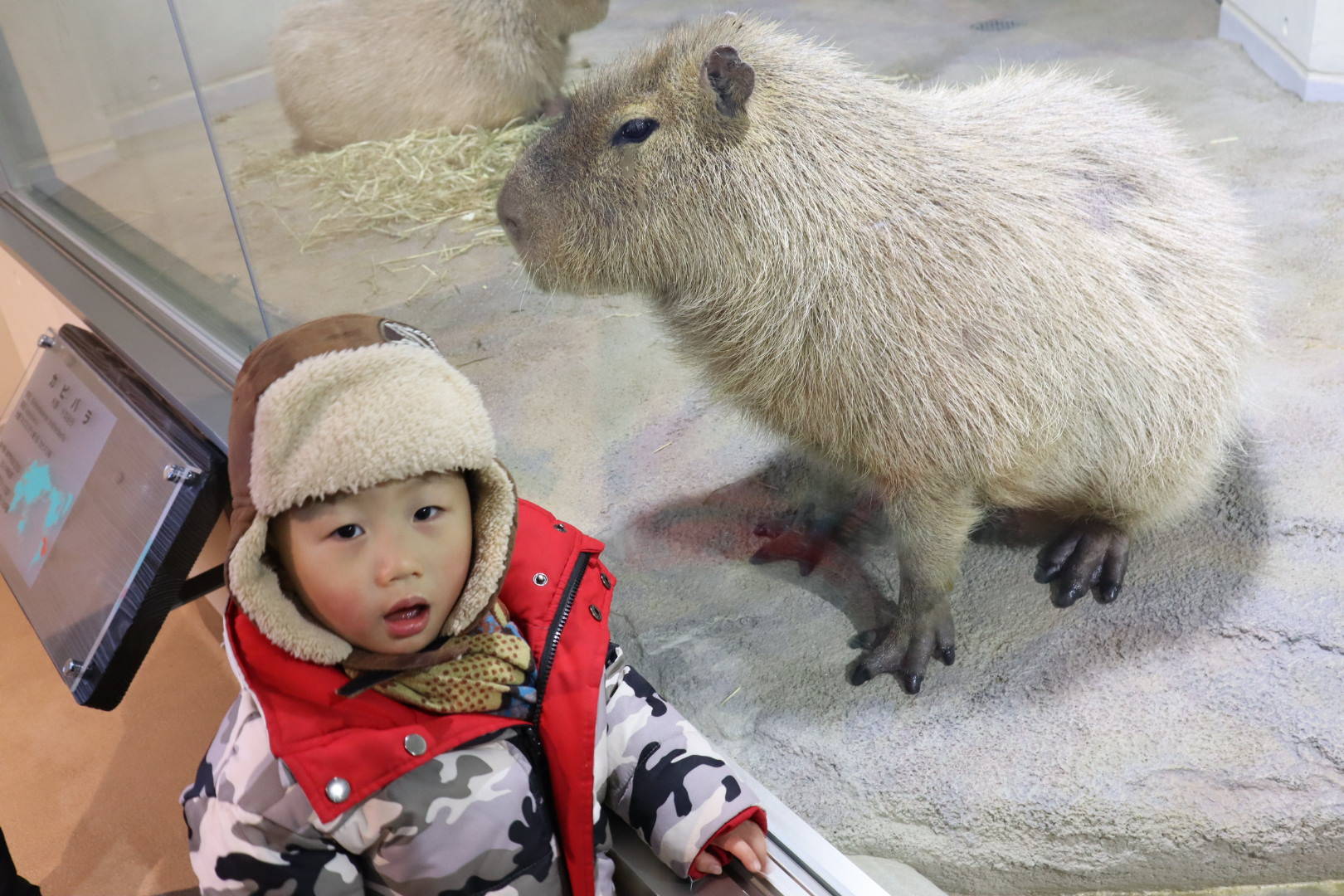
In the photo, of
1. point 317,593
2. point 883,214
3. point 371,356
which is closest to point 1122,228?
point 883,214

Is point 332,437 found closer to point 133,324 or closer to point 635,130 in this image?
point 635,130

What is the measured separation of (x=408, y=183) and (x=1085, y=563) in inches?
69.9

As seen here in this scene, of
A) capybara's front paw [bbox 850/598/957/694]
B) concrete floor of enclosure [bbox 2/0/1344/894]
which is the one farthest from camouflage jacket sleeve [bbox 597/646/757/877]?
capybara's front paw [bbox 850/598/957/694]

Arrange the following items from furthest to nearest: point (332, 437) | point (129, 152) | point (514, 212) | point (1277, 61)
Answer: point (129, 152)
point (1277, 61)
point (514, 212)
point (332, 437)

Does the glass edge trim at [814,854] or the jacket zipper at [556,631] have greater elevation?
the jacket zipper at [556,631]

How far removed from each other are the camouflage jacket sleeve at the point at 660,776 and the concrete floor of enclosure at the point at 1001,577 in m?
0.29

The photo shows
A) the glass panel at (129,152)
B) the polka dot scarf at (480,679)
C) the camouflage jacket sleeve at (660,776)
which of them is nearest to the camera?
the polka dot scarf at (480,679)

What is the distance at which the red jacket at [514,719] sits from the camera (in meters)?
0.98

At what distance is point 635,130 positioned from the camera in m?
1.53

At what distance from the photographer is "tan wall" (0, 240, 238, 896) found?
5.48 feet

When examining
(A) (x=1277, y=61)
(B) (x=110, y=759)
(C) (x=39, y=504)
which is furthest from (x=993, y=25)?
(B) (x=110, y=759)

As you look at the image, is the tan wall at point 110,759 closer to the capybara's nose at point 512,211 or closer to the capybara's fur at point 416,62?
the capybara's nose at point 512,211

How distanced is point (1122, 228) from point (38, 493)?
1.82 metres

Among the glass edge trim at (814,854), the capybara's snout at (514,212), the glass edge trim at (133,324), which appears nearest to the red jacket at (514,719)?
the glass edge trim at (814,854)
